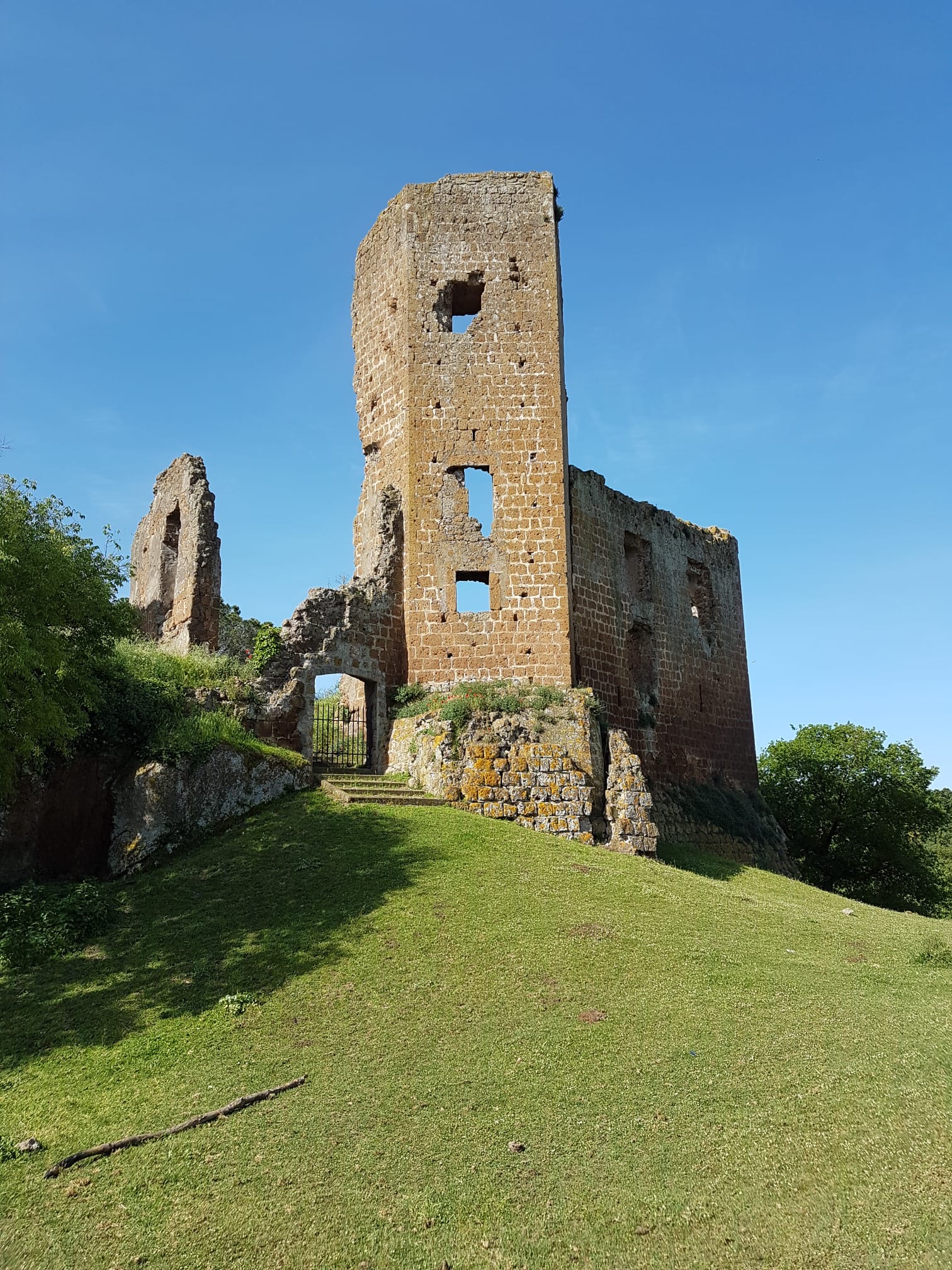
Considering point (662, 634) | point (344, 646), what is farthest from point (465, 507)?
point (662, 634)

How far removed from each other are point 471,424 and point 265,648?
552 centimetres

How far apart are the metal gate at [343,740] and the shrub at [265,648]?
1436 millimetres

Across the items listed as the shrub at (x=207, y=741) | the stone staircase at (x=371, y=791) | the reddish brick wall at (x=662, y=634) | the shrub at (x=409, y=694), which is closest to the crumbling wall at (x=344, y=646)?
the shrub at (x=409, y=694)

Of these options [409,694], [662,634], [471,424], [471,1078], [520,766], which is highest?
[471,424]

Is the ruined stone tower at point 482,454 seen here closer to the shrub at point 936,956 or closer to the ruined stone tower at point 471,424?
the ruined stone tower at point 471,424

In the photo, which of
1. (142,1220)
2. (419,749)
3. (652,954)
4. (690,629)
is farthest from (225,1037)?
(690,629)

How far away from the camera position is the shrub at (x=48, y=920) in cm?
953

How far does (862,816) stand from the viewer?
2753 cm

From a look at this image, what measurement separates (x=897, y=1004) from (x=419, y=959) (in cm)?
433

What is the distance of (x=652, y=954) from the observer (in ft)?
30.9

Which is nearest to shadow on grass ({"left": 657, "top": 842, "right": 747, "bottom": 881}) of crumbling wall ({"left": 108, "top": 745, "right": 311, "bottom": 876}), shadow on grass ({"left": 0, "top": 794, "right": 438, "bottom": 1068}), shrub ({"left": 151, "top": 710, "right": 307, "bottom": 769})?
shadow on grass ({"left": 0, "top": 794, "right": 438, "bottom": 1068})

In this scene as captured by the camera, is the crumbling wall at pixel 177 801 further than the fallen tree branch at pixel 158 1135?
Yes

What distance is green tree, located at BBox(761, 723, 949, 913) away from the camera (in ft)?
86.9

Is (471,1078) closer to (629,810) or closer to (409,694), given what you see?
(629,810)
